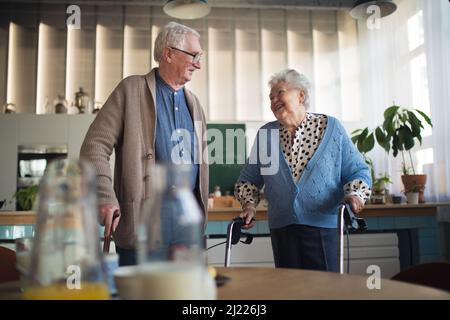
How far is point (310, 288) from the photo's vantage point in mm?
974

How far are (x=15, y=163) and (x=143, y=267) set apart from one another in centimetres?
520

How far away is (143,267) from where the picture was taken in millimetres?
668

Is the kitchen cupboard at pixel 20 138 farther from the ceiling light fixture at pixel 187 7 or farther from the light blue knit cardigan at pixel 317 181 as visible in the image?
the light blue knit cardigan at pixel 317 181

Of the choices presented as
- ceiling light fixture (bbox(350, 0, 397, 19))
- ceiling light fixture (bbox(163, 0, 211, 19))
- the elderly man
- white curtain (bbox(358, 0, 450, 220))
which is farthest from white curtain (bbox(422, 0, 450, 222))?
the elderly man

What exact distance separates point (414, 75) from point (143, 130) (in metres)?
3.81

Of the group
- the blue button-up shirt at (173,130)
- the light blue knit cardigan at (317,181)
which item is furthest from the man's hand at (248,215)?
the blue button-up shirt at (173,130)

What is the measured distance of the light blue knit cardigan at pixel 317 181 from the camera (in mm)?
1854

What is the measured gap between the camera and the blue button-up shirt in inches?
69.6

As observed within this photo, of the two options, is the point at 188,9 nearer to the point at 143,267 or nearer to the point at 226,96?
the point at 226,96

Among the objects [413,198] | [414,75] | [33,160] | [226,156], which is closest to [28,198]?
[33,160]

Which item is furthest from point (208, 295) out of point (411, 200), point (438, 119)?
point (438, 119)

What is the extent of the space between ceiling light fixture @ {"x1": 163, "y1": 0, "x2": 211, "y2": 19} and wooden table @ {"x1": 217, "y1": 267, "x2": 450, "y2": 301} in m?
3.54

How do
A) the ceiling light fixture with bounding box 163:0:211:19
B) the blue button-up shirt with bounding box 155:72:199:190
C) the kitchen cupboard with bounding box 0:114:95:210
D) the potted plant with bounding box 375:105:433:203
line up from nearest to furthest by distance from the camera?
the blue button-up shirt with bounding box 155:72:199:190, the potted plant with bounding box 375:105:433:203, the ceiling light fixture with bounding box 163:0:211:19, the kitchen cupboard with bounding box 0:114:95:210

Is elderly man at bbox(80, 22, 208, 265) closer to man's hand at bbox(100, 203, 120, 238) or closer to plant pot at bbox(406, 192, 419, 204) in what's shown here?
man's hand at bbox(100, 203, 120, 238)
